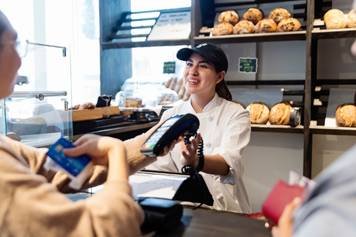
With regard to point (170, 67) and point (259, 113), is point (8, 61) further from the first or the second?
point (170, 67)

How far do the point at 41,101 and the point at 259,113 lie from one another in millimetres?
1353

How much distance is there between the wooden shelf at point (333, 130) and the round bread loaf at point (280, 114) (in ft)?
0.55

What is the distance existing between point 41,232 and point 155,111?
2323 millimetres

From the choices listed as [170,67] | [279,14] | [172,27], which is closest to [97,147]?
[279,14]

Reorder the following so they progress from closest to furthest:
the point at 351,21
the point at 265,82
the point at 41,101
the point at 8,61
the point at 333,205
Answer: the point at 333,205
the point at 8,61
the point at 41,101
the point at 351,21
the point at 265,82

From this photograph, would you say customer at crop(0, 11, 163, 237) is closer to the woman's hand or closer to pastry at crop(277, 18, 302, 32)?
the woman's hand

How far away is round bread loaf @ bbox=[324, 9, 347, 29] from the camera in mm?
2402

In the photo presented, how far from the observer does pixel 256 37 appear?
2648mm

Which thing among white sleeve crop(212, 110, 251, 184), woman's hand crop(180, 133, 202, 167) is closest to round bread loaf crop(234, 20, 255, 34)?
white sleeve crop(212, 110, 251, 184)

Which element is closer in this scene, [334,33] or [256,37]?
[334,33]

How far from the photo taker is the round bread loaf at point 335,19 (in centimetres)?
240

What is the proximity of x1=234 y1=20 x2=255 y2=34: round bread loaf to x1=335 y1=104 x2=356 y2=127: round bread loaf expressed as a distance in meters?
0.75

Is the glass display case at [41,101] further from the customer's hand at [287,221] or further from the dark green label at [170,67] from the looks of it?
the customer's hand at [287,221]

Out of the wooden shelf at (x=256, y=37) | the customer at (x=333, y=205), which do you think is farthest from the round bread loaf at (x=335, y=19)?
the customer at (x=333, y=205)
